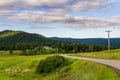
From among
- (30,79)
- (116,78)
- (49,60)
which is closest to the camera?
(116,78)

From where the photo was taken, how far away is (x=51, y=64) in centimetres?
8506

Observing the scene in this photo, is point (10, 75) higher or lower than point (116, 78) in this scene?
lower

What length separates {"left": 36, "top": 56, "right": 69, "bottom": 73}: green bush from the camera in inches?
3298

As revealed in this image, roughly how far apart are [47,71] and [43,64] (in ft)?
11.6

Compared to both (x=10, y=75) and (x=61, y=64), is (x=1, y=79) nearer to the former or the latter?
(x=10, y=75)

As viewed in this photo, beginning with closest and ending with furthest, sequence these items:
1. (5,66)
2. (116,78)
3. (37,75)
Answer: (116,78), (37,75), (5,66)

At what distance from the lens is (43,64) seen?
8594 cm

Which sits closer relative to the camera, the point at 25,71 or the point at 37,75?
the point at 37,75

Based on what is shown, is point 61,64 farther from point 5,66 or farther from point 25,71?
point 5,66

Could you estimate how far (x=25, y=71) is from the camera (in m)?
89.1

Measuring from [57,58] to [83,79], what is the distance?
49676 millimetres

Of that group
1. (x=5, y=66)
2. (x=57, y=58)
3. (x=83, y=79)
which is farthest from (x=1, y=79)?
(x=83, y=79)

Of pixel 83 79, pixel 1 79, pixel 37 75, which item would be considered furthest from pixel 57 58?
pixel 83 79

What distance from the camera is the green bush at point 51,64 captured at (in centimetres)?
8377
